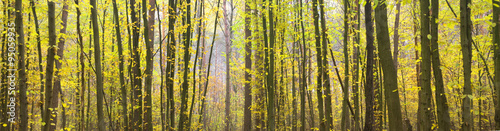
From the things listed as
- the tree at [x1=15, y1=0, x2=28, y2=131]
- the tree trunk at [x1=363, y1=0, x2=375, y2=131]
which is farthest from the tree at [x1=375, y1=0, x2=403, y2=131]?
the tree at [x1=15, y1=0, x2=28, y2=131]

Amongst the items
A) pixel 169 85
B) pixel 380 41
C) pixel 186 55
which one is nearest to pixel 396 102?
pixel 380 41

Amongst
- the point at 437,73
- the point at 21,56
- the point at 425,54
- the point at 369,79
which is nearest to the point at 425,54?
the point at 425,54

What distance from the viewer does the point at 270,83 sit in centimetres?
359

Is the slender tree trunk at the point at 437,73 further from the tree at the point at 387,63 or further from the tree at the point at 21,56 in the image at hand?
the tree at the point at 21,56

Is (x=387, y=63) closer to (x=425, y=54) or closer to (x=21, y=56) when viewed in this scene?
(x=425, y=54)

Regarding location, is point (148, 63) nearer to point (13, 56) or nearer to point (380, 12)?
point (13, 56)

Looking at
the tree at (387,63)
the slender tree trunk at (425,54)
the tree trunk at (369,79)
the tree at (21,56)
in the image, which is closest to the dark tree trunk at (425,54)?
the slender tree trunk at (425,54)

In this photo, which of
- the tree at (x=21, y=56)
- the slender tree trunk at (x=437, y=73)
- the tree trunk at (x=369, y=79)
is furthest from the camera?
the tree trunk at (x=369, y=79)

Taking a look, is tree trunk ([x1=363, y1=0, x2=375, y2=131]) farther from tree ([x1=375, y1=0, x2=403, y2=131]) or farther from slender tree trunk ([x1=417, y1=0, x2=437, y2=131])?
slender tree trunk ([x1=417, y1=0, x2=437, y2=131])

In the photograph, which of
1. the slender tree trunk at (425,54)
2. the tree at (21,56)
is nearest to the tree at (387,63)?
the slender tree trunk at (425,54)

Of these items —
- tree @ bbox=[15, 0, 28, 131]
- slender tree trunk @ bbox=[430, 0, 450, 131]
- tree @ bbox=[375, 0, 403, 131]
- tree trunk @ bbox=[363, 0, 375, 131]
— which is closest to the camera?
slender tree trunk @ bbox=[430, 0, 450, 131]

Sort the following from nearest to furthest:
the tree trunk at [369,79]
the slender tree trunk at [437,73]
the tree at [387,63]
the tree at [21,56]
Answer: the slender tree trunk at [437,73] < the tree at [387,63] < the tree at [21,56] < the tree trunk at [369,79]

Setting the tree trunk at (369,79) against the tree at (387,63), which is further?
the tree trunk at (369,79)

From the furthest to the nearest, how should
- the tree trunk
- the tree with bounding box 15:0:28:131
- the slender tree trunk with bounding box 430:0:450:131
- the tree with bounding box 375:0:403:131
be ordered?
the tree trunk
the tree with bounding box 15:0:28:131
the tree with bounding box 375:0:403:131
the slender tree trunk with bounding box 430:0:450:131
